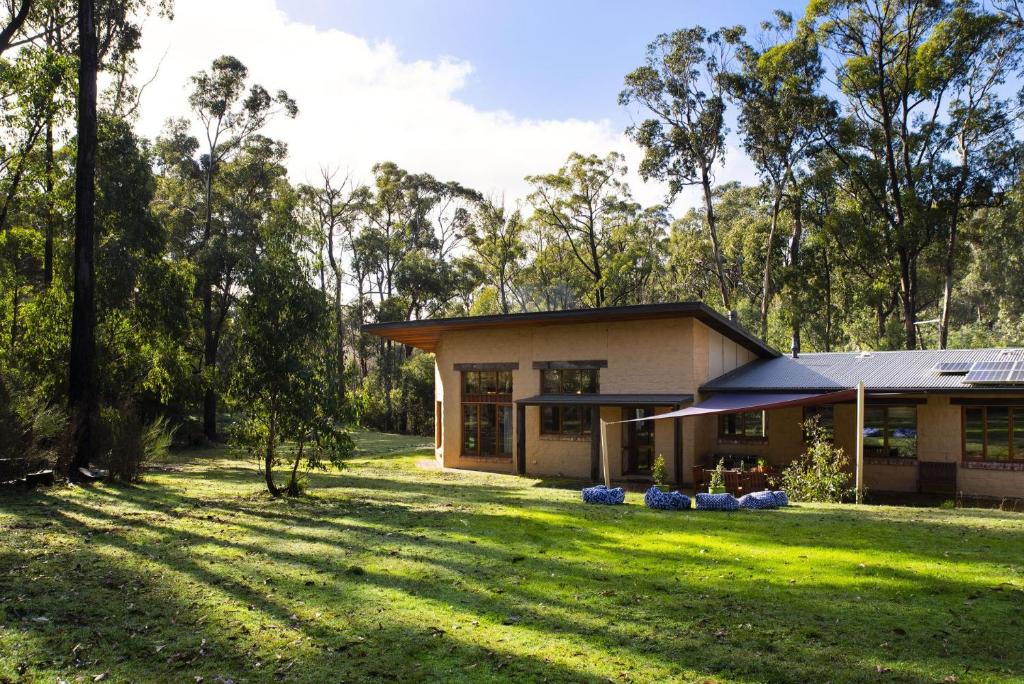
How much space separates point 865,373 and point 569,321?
25.8 feet

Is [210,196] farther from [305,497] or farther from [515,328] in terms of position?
[305,497]

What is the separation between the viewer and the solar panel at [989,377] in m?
14.6

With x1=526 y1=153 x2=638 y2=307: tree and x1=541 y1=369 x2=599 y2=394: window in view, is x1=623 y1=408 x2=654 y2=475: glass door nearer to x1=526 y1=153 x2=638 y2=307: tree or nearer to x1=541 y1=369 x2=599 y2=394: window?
x1=541 y1=369 x2=599 y2=394: window

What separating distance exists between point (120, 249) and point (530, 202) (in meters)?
22.5

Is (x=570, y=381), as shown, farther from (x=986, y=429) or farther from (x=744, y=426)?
(x=986, y=429)

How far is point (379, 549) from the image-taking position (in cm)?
783

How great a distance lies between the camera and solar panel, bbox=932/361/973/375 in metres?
16.1

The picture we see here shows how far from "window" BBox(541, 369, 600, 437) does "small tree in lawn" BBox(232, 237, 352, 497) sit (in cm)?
823

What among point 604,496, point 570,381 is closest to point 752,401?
point 570,381

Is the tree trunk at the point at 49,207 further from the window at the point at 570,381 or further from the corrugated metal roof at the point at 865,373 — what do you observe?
the corrugated metal roof at the point at 865,373

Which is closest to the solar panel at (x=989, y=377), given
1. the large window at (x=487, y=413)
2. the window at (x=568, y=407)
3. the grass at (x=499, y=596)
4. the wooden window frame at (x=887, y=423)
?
the wooden window frame at (x=887, y=423)

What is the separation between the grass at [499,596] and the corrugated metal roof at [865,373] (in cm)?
605

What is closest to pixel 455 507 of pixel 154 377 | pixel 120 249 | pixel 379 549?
pixel 379 549

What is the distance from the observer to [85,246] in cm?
1403
